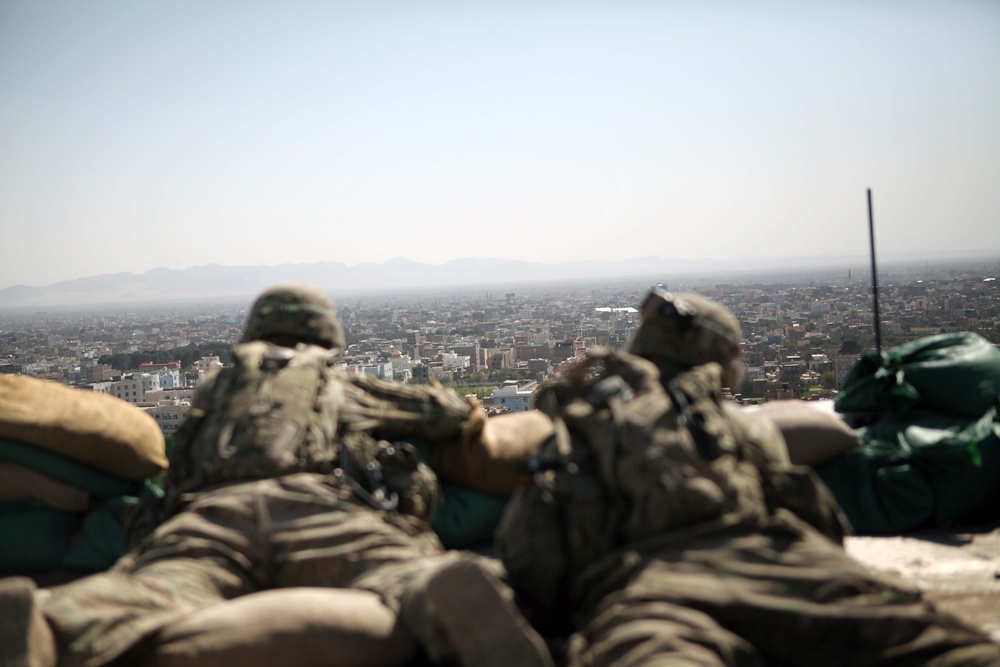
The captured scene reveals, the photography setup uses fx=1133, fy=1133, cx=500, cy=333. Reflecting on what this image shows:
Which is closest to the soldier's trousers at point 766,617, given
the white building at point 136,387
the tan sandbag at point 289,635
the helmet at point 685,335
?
the tan sandbag at point 289,635

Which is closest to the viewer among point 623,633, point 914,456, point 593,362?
point 623,633

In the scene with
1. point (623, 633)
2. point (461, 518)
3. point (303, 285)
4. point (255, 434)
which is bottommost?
point (461, 518)

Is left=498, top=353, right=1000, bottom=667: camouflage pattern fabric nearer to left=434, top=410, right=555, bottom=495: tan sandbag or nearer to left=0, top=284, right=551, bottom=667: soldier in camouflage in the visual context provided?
left=0, top=284, right=551, bottom=667: soldier in camouflage

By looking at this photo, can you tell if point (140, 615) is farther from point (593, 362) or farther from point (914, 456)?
point (914, 456)

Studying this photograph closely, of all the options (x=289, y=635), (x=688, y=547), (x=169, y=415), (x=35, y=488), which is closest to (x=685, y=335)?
(x=688, y=547)

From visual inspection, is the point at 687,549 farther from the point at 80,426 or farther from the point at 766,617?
the point at 80,426

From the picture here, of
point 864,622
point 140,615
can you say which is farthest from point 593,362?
point 140,615

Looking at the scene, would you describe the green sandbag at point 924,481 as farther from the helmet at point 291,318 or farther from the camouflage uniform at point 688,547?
the helmet at point 291,318
